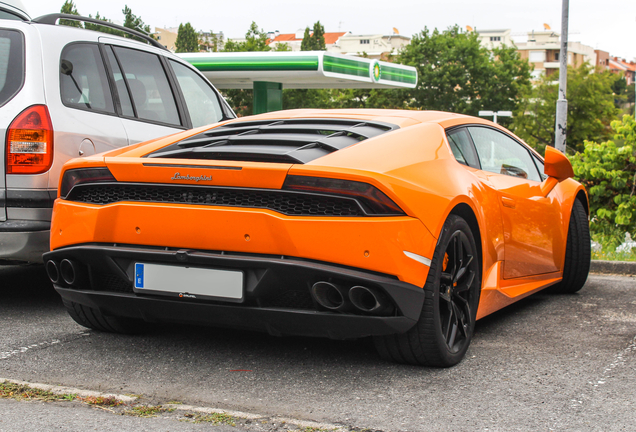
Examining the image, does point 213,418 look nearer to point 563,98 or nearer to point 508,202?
point 508,202

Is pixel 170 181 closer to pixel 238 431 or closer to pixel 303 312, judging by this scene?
pixel 303 312

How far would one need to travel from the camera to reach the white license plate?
10.4 ft

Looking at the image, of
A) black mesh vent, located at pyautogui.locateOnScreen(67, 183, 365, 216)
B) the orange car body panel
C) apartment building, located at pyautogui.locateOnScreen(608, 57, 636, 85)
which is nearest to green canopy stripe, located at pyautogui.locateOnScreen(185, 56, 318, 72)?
the orange car body panel

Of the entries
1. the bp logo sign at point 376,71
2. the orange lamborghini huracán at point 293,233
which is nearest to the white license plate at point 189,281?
the orange lamborghini huracán at point 293,233

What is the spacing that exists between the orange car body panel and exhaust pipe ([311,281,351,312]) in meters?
0.11

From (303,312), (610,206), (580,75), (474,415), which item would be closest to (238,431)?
(303,312)

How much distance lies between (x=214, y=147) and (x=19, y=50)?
188 centimetres

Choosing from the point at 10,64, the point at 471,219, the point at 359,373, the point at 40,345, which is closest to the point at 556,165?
the point at 471,219

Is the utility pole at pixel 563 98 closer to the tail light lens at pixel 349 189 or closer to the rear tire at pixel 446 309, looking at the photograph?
the rear tire at pixel 446 309

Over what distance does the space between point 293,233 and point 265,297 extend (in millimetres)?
337

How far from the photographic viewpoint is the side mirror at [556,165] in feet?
16.4

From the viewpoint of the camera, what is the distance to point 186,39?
86.3 m

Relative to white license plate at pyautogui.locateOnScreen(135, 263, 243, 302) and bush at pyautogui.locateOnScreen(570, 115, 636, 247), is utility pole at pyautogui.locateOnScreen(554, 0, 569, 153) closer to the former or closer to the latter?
bush at pyautogui.locateOnScreen(570, 115, 636, 247)


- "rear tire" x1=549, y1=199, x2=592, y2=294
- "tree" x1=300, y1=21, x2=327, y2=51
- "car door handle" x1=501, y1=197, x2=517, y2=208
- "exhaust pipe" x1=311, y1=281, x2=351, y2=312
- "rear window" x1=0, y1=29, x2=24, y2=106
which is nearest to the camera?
"exhaust pipe" x1=311, y1=281, x2=351, y2=312
